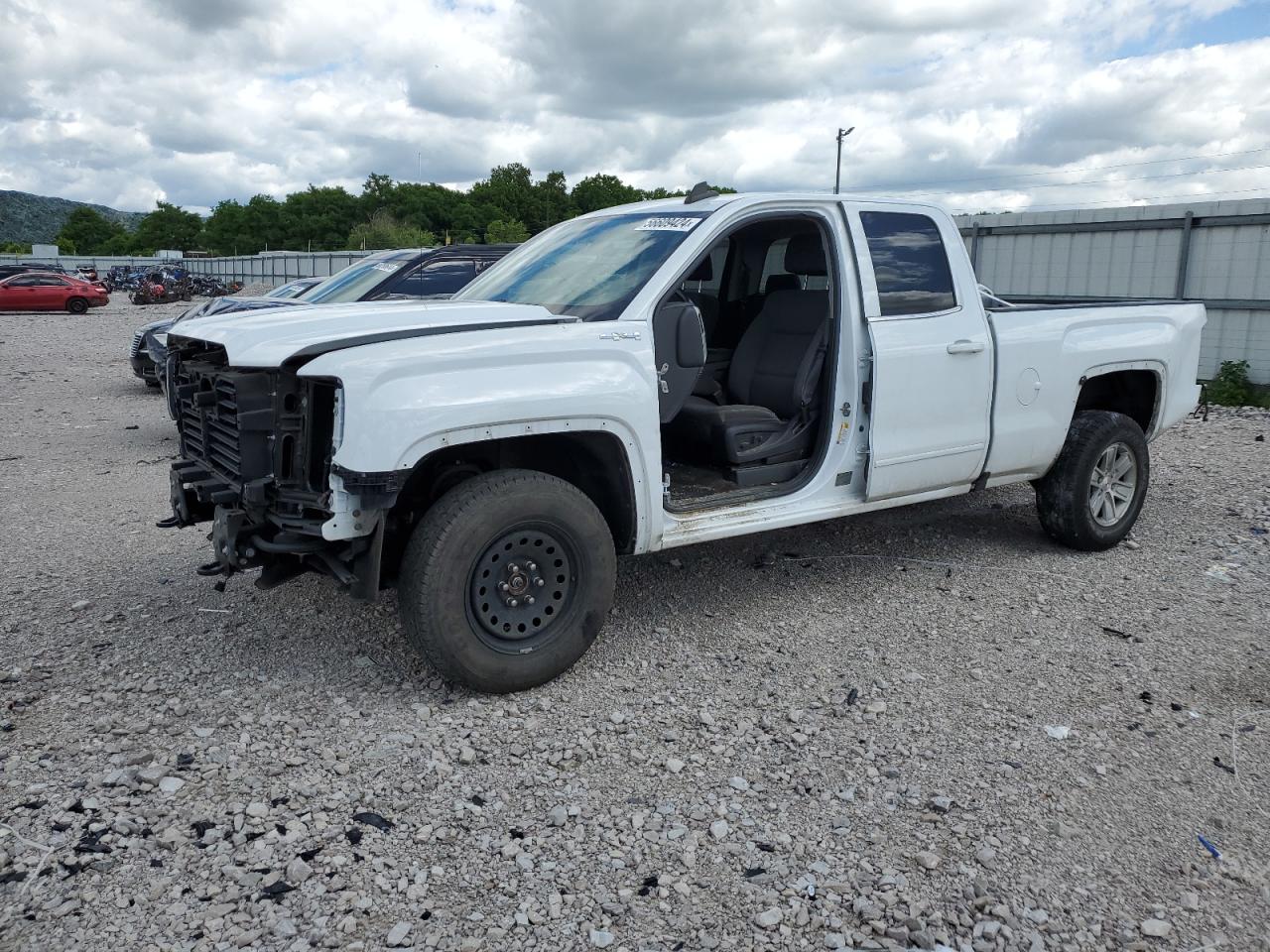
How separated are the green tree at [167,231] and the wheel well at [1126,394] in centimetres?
16164

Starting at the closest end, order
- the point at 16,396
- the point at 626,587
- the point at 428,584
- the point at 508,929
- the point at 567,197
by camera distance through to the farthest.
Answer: the point at 508,929 < the point at 428,584 < the point at 626,587 < the point at 16,396 < the point at 567,197

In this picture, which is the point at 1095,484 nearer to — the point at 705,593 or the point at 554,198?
the point at 705,593

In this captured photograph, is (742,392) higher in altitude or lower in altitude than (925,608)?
higher

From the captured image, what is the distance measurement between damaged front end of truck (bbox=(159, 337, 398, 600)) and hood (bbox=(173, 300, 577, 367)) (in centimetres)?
9

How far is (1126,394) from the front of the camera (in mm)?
6488

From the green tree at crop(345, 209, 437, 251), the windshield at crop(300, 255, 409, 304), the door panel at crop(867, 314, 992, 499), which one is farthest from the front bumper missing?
the green tree at crop(345, 209, 437, 251)

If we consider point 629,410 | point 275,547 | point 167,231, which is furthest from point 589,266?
point 167,231

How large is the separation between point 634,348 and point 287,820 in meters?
2.20

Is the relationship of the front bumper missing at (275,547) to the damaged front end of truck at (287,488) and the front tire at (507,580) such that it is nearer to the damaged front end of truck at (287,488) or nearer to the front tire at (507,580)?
the damaged front end of truck at (287,488)

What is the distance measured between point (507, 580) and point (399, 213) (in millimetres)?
112893

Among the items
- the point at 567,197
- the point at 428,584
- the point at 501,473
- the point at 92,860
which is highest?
the point at 567,197

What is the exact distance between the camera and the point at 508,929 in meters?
2.77

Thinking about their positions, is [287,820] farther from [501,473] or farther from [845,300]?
[845,300]

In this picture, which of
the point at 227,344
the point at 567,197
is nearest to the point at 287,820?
the point at 227,344
